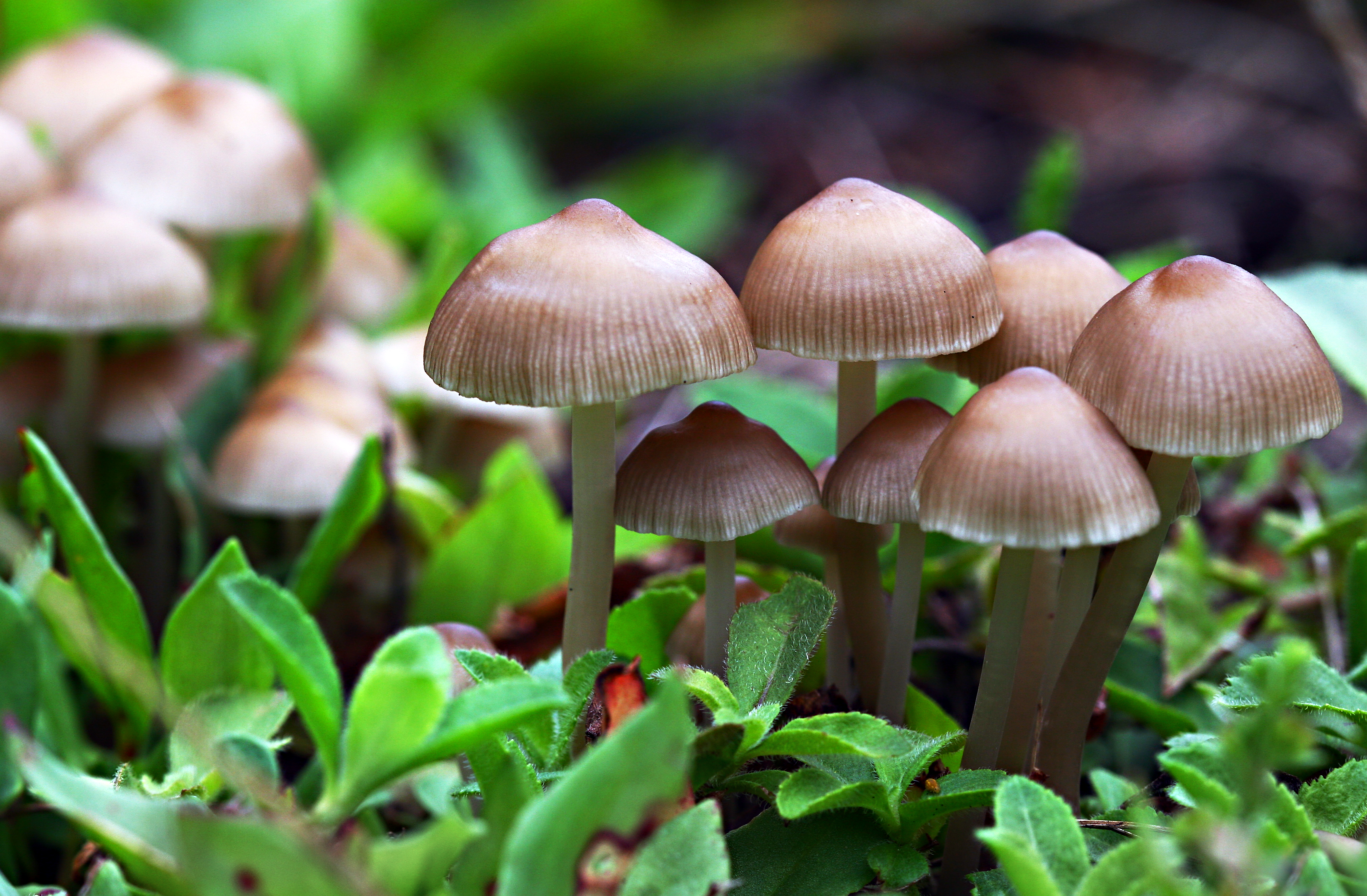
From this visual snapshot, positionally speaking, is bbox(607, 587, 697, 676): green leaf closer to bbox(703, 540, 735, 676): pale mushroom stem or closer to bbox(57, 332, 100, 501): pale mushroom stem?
bbox(703, 540, 735, 676): pale mushroom stem

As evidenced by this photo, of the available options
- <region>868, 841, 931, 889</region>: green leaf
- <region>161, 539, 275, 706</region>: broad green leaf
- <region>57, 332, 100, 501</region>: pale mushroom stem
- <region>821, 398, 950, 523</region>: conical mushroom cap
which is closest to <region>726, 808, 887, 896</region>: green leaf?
<region>868, 841, 931, 889</region>: green leaf

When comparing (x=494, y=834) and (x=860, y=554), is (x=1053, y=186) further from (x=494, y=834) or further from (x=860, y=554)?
(x=494, y=834)

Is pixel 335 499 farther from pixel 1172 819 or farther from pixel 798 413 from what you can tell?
pixel 1172 819

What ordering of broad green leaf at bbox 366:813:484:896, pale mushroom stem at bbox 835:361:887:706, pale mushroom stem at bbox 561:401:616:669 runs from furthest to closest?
pale mushroom stem at bbox 835:361:887:706 < pale mushroom stem at bbox 561:401:616:669 < broad green leaf at bbox 366:813:484:896

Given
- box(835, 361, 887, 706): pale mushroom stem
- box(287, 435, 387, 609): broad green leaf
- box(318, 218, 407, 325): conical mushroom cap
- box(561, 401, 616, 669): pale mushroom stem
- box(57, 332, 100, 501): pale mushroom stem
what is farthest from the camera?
box(318, 218, 407, 325): conical mushroom cap

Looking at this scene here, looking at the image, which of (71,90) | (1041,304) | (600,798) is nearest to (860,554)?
(1041,304)
